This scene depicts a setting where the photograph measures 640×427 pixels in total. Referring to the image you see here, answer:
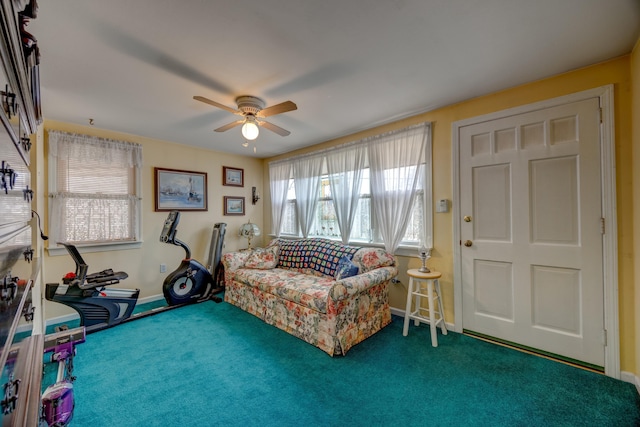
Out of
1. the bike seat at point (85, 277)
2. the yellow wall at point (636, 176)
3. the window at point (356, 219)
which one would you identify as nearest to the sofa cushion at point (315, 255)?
the window at point (356, 219)

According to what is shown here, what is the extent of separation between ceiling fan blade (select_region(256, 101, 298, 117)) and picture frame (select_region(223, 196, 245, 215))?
7.85 ft

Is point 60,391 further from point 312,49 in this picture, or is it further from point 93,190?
point 93,190

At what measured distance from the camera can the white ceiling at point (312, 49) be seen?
1.40 m

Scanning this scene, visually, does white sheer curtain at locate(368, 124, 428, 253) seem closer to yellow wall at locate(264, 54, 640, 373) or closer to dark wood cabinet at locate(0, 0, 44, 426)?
yellow wall at locate(264, 54, 640, 373)

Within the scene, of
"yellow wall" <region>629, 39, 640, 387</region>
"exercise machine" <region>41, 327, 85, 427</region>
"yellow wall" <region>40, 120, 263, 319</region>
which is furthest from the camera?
"yellow wall" <region>40, 120, 263, 319</region>

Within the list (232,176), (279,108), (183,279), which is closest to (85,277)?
(183,279)

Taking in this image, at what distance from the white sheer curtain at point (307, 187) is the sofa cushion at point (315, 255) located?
1.54ft

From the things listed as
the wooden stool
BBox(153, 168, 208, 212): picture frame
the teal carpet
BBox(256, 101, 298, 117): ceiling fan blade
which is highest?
BBox(256, 101, 298, 117): ceiling fan blade

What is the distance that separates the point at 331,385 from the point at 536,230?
2.11 metres

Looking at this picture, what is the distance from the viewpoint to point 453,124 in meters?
2.62

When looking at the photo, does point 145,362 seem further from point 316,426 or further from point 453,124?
point 453,124

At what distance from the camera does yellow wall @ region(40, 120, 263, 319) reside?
3.05m

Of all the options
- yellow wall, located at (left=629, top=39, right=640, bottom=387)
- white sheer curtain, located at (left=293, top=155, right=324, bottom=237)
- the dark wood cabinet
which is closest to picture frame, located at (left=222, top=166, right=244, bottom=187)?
white sheer curtain, located at (left=293, top=155, right=324, bottom=237)

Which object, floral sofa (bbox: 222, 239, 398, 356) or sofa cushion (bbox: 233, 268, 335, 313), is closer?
floral sofa (bbox: 222, 239, 398, 356)
